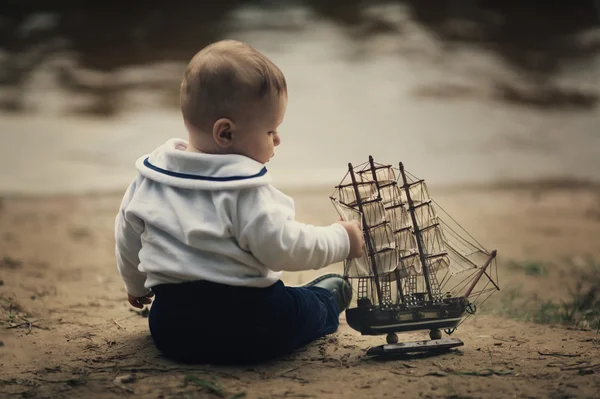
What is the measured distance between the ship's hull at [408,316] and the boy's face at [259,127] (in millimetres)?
593

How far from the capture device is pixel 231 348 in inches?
84.4

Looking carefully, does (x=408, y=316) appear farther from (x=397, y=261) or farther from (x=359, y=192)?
(x=359, y=192)

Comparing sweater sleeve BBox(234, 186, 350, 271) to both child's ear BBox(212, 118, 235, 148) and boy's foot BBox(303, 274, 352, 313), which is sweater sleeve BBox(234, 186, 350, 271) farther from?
boy's foot BBox(303, 274, 352, 313)

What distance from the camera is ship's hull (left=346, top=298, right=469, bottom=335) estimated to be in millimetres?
2236

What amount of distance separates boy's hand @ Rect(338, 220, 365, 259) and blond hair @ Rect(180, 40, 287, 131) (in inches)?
17.7

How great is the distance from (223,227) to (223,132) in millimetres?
281

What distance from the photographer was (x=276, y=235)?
76.7 inches

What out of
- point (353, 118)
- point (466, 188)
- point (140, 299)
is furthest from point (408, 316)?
point (353, 118)

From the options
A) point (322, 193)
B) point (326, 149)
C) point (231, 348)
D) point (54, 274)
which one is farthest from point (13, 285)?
point (326, 149)

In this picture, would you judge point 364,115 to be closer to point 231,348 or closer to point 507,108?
point 507,108

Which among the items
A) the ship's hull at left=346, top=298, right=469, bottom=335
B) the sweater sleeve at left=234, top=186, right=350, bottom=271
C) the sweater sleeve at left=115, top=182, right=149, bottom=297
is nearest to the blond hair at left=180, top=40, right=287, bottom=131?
the sweater sleeve at left=234, top=186, right=350, bottom=271

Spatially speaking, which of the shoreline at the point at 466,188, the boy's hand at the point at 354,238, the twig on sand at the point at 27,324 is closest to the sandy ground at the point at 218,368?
the twig on sand at the point at 27,324

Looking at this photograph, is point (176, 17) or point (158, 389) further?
point (176, 17)

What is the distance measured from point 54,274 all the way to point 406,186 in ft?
6.72
